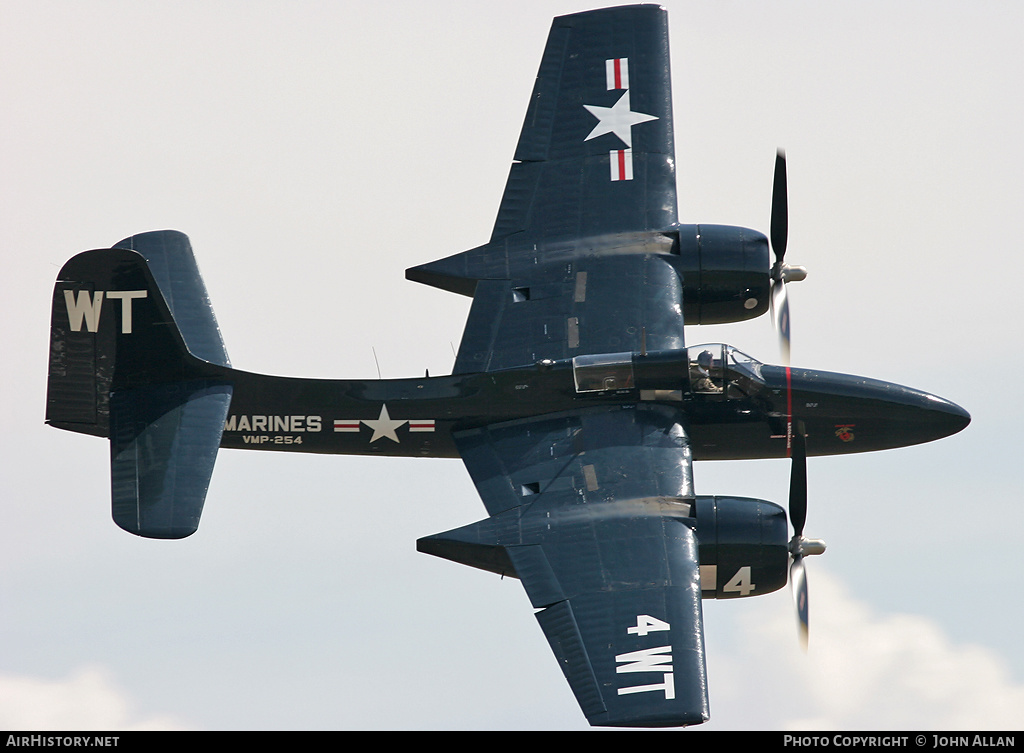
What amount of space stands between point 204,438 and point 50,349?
157 inches

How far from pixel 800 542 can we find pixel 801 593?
1.06 metres

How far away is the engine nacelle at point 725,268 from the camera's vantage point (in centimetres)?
3841

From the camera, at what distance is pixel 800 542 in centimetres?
3441

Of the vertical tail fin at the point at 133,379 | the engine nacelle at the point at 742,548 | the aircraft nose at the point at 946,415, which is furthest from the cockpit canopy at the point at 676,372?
the vertical tail fin at the point at 133,379

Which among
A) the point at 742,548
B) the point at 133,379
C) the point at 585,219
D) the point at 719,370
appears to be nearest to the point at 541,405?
the point at 719,370

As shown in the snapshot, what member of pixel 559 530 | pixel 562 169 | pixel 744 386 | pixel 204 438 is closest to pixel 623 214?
pixel 562 169

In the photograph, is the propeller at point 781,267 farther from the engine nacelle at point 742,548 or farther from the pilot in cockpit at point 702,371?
the engine nacelle at point 742,548

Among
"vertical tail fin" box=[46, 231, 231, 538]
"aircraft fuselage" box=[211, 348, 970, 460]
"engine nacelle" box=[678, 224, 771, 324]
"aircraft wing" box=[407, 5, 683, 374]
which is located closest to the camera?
"vertical tail fin" box=[46, 231, 231, 538]

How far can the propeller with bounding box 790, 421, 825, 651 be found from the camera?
112 feet

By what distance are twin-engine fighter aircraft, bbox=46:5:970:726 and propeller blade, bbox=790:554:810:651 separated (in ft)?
0.28

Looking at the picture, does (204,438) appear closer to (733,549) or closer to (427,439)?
(427,439)

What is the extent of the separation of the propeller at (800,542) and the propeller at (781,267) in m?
3.88

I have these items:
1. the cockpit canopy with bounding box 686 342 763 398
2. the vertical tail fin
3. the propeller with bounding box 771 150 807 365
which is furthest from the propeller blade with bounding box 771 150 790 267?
the vertical tail fin

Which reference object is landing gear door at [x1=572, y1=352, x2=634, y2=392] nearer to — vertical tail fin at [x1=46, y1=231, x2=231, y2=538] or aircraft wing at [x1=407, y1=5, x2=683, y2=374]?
aircraft wing at [x1=407, y1=5, x2=683, y2=374]
